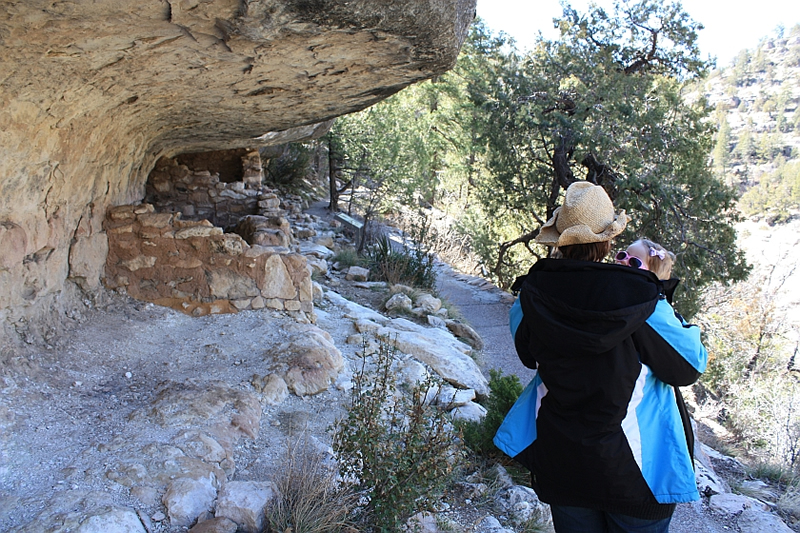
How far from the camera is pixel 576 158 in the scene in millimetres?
8430

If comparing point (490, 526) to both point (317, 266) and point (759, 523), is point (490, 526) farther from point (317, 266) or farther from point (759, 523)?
point (317, 266)

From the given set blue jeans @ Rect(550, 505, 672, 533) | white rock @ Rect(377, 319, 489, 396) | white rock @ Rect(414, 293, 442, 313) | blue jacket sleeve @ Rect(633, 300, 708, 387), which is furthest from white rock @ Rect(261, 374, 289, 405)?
white rock @ Rect(414, 293, 442, 313)

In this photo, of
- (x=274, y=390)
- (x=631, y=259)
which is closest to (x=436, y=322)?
(x=274, y=390)

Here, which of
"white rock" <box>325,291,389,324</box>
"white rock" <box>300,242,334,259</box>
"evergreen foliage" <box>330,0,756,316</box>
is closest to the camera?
"white rock" <box>325,291,389,324</box>

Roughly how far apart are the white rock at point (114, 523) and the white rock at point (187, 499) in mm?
128

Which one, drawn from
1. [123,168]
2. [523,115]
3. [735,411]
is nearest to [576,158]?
[523,115]

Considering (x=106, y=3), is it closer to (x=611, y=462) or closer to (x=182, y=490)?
(x=182, y=490)

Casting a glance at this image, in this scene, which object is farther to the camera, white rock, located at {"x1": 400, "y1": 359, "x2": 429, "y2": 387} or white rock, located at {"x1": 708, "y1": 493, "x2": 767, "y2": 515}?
white rock, located at {"x1": 400, "y1": 359, "x2": 429, "y2": 387}

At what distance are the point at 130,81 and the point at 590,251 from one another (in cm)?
243

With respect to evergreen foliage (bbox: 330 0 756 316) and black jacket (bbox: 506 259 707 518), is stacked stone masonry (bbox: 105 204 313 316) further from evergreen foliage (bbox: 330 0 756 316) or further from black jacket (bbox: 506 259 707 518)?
evergreen foliage (bbox: 330 0 756 316)

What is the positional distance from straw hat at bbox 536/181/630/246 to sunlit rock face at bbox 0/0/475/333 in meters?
1.23

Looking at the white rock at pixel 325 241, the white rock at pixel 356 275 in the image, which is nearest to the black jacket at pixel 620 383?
the white rock at pixel 356 275

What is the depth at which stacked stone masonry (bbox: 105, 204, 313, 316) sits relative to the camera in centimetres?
414

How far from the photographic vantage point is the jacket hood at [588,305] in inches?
60.7
